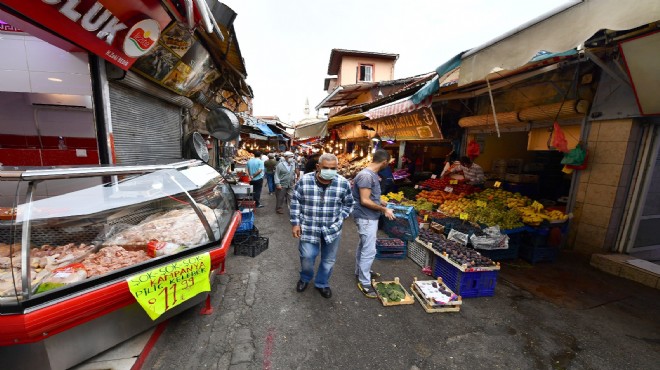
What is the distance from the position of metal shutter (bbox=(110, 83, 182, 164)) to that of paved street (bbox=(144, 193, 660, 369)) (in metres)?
2.62

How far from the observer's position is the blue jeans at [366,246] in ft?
12.0

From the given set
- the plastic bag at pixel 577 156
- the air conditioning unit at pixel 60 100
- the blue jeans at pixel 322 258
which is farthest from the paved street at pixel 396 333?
the air conditioning unit at pixel 60 100

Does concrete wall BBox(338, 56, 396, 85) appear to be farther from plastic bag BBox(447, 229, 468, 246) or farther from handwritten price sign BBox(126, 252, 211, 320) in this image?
handwritten price sign BBox(126, 252, 211, 320)

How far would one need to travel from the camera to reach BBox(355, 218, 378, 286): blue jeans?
144 inches

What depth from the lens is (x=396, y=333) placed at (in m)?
2.95

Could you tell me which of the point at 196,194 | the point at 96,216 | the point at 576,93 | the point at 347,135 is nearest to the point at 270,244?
the point at 196,194

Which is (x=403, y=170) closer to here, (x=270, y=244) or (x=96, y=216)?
(x=270, y=244)

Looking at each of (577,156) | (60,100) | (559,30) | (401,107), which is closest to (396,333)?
(559,30)

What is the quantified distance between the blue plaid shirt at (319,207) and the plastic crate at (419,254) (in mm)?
1957

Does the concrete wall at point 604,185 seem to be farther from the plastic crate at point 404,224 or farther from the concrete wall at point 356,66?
the concrete wall at point 356,66

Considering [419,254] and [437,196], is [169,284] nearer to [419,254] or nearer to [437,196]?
[419,254]

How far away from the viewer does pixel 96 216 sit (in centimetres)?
288

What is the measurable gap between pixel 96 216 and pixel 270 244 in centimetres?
315

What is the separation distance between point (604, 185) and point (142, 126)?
9.47 meters
